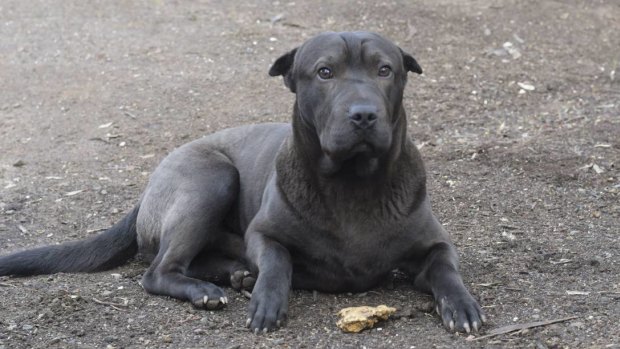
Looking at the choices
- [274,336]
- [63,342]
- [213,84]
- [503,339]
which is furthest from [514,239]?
[213,84]

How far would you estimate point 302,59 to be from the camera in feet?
18.3

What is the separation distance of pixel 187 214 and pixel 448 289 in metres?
1.70

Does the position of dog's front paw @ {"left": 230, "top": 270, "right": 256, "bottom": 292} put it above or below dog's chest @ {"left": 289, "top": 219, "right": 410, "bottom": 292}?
below

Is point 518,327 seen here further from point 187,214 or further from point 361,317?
point 187,214

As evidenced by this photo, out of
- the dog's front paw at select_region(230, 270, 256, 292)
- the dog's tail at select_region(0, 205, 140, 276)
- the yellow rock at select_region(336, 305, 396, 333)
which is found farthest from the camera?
the dog's tail at select_region(0, 205, 140, 276)

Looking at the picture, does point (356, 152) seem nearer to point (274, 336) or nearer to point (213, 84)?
point (274, 336)

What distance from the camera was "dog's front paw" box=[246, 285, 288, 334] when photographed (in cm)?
501

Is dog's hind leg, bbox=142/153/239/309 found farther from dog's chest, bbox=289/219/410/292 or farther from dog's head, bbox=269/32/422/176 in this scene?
dog's head, bbox=269/32/422/176

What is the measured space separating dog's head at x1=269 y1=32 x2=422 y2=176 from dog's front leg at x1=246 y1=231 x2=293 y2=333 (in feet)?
1.66

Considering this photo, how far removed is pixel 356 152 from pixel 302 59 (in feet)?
2.39

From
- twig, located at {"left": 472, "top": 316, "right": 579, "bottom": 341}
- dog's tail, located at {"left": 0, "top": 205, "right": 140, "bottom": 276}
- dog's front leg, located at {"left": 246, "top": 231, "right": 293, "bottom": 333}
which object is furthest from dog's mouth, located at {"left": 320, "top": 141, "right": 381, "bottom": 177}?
dog's tail, located at {"left": 0, "top": 205, "right": 140, "bottom": 276}

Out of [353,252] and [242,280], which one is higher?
[353,252]

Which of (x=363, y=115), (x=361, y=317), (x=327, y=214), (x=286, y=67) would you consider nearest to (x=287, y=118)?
(x=286, y=67)

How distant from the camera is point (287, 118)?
9.08 m
